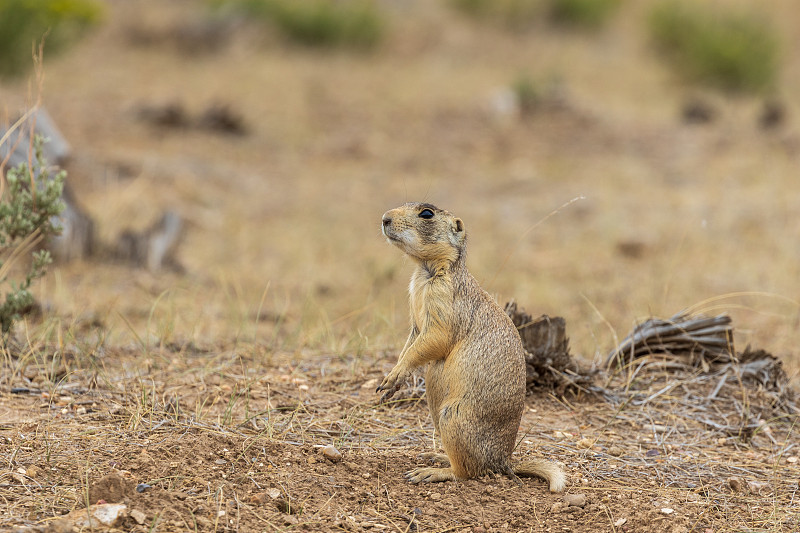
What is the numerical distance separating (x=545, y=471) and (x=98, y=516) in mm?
1758

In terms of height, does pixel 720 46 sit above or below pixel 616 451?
above

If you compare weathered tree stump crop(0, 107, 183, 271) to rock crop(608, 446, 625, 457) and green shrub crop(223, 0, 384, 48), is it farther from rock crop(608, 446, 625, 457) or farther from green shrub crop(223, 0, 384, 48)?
green shrub crop(223, 0, 384, 48)

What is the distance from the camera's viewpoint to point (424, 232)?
3.83 metres

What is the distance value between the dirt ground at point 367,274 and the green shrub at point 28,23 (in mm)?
559

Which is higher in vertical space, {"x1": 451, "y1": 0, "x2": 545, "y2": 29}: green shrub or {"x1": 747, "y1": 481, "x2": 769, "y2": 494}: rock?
{"x1": 451, "y1": 0, "x2": 545, "y2": 29}: green shrub

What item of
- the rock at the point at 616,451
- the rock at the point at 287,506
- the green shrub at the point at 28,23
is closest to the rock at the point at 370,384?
the rock at the point at 616,451

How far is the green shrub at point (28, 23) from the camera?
13.1 metres

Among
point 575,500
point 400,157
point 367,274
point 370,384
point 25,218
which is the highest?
point 25,218

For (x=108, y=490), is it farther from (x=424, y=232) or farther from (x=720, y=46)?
(x=720, y=46)

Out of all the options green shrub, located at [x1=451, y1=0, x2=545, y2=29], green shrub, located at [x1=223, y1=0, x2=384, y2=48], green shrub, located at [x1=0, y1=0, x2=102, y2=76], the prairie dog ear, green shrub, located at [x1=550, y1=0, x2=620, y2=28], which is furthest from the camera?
green shrub, located at [x1=451, y1=0, x2=545, y2=29]

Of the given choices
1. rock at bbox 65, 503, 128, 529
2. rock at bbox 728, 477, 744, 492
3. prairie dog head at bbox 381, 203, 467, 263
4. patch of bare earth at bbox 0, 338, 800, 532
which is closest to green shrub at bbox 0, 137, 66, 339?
patch of bare earth at bbox 0, 338, 800, 532

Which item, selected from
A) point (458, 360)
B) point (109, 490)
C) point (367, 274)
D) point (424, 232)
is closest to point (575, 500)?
point (458, 360)

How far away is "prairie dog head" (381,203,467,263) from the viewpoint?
381 cm

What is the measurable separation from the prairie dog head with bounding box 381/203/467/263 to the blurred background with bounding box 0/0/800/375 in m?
0.48
